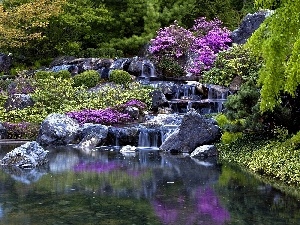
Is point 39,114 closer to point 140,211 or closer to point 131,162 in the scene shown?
point 131,162

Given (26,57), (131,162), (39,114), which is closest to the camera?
(131,162)

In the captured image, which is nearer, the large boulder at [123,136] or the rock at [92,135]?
the rock at [92,135]

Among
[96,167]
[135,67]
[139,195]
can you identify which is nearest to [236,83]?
[135,67]

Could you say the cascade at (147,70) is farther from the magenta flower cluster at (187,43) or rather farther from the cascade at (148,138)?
the cascade at (148,138)

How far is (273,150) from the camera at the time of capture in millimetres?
13289

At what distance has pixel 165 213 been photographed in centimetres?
885

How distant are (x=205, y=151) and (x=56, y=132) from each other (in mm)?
5807

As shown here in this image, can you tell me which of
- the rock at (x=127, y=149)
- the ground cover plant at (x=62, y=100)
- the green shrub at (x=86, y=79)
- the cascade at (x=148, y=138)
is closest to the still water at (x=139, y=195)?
the rock at (x=127, y=149)

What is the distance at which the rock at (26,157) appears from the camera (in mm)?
13883

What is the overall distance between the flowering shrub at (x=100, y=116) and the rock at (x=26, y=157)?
20.6ft

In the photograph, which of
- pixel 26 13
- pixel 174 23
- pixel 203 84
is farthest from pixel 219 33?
pixel 26 13

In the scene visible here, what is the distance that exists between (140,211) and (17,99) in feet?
50.1

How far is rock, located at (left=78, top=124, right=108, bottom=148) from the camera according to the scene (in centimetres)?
1805

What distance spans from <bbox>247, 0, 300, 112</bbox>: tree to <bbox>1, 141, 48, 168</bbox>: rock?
6.45m
